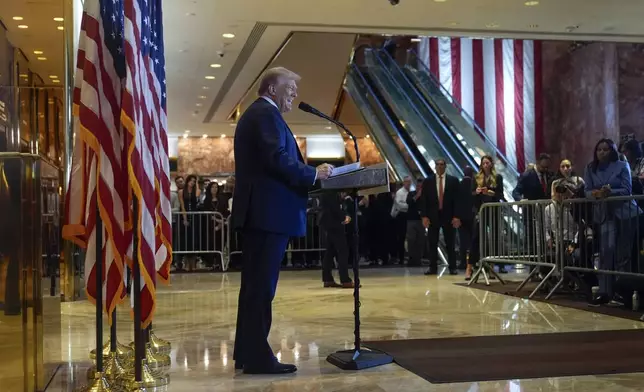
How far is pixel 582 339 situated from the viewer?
16.4 ft

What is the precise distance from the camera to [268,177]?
397 cm

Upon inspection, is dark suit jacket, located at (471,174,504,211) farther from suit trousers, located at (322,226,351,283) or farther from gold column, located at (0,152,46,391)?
gold column, located at (0,152,46,391)

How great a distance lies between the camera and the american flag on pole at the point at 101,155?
3.44 metres

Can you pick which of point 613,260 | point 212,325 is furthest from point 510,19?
point 212,325

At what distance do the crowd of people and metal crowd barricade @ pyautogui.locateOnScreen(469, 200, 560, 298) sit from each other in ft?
0.09

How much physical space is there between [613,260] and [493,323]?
1623 millimetres

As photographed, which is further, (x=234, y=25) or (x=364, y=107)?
(x=364, y=107)

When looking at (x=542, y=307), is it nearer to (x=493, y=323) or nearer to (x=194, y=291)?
(x=493, y=323)

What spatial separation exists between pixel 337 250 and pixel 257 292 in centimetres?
483

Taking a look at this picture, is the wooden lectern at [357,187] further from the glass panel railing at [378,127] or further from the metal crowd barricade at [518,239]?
the glass panel railing at [378,127]

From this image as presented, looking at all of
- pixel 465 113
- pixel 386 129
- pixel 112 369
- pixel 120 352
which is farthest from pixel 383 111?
pixel 112 369

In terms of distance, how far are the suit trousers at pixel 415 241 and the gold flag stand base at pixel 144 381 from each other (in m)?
9.29

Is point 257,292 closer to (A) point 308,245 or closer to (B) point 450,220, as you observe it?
(B) point 450,220

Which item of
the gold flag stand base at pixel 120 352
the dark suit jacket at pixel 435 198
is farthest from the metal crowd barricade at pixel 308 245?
the gold flag stand base at pixel 120 352
